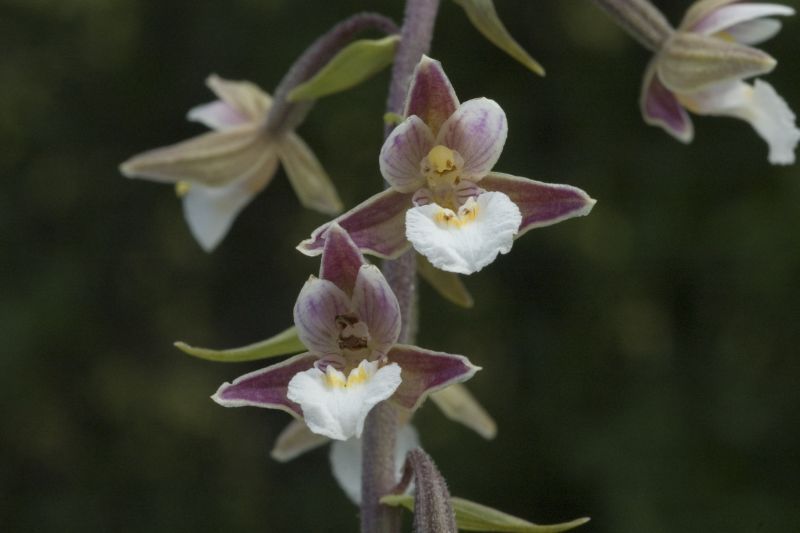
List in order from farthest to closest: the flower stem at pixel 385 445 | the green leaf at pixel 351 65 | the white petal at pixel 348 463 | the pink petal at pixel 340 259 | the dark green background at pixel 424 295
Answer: the dark green background at pixel 424 295
the white petal at pixel 348 463
the green leaf at pixel 351 65
the flower stem at pixel 385 445
the pink petal at pixel 340 259

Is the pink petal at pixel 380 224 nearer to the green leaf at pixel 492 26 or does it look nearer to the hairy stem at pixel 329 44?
the green leaf at pixel 492 26

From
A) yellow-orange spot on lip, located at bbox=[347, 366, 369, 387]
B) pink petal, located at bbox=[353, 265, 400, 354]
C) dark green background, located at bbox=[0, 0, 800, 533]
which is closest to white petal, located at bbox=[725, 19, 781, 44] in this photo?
pink petal, located at bbox=[353, 265, 400, 354]


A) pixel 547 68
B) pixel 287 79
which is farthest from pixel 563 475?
pixel 287 79

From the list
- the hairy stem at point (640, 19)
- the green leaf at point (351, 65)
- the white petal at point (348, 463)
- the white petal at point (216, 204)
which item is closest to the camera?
the green leaf at point (351, 65)

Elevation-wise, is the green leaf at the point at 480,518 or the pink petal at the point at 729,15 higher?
the pink petal at the point at 729,15

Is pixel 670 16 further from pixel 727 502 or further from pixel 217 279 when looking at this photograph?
pixel 217 279

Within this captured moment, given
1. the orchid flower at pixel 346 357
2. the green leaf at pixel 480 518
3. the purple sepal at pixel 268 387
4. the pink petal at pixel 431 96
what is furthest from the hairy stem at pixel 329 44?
the green leaf at pixel 480 518

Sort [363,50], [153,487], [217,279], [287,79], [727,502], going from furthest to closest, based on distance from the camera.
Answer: [217,279], [153,487], [727,502], [287,79], [363,50]
